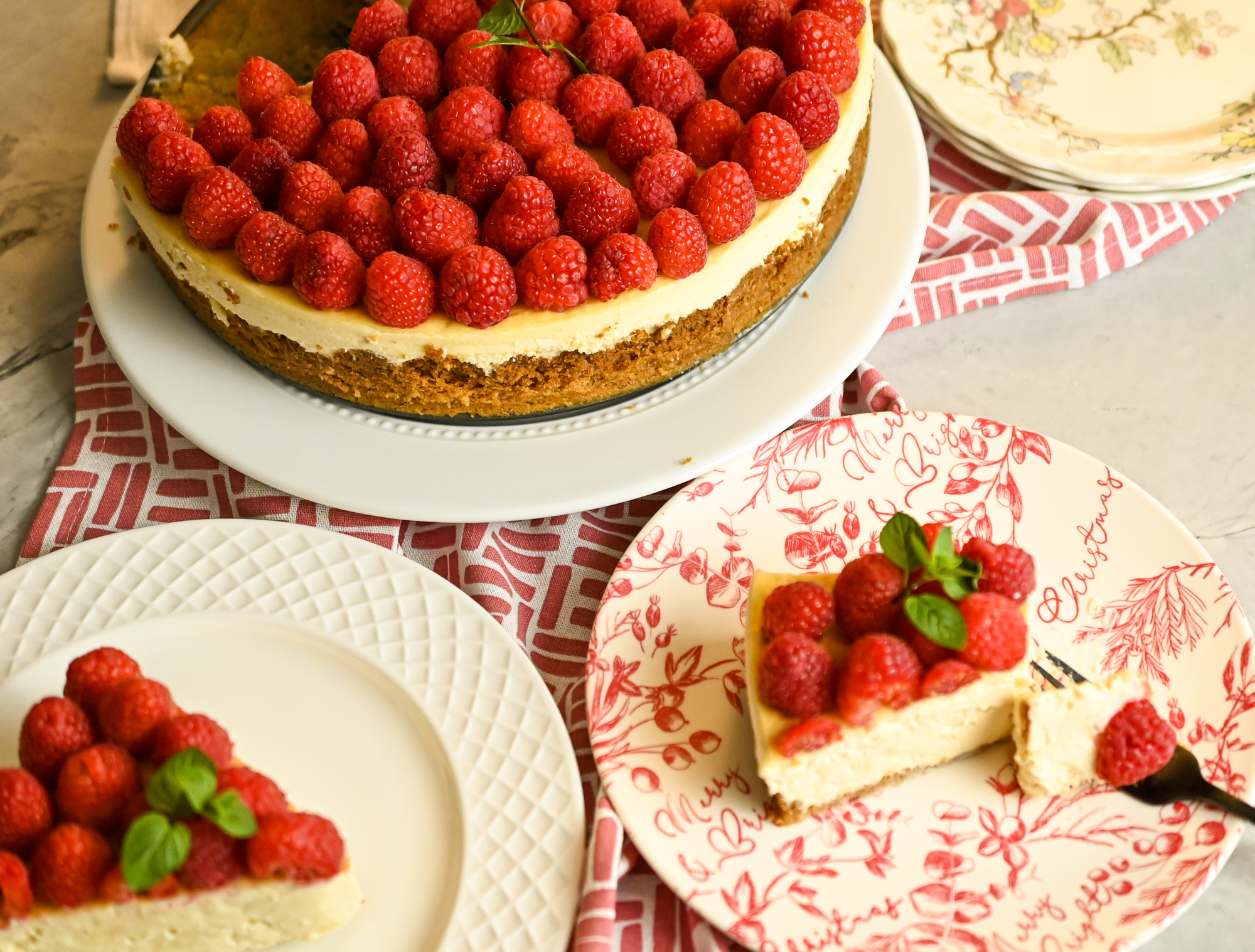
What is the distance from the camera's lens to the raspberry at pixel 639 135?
165 cm

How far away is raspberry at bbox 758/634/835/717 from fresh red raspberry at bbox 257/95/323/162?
3.40ft

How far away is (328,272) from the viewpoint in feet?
4.94

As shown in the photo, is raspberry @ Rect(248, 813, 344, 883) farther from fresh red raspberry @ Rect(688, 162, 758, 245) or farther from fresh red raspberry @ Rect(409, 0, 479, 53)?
fresh red raspberry @ Rect(409, 0, 479, 53)

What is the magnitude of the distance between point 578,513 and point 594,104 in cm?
62

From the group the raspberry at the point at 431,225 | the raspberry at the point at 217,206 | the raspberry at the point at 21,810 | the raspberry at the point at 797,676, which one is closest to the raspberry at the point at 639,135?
the raspberry at the point at 431,225

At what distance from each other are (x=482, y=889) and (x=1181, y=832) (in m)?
0.82

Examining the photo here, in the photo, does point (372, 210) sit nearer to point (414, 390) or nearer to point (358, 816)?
point (414, 390)

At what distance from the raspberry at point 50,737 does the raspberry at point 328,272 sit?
23.7 inches

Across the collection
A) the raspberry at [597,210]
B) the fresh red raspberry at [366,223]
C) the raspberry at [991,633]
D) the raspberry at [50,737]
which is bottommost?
the raspberry at [50,737]

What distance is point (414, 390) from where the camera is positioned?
1.65 m

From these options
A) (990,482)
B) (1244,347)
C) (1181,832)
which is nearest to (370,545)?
(990,482)

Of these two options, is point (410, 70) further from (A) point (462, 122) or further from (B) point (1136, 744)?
(B) point (1136, 744)

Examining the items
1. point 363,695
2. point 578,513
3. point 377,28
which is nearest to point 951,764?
point 578,513

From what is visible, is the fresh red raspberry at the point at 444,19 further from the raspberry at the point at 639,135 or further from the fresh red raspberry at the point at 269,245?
the fresh red raspberry at the point at 269,245
